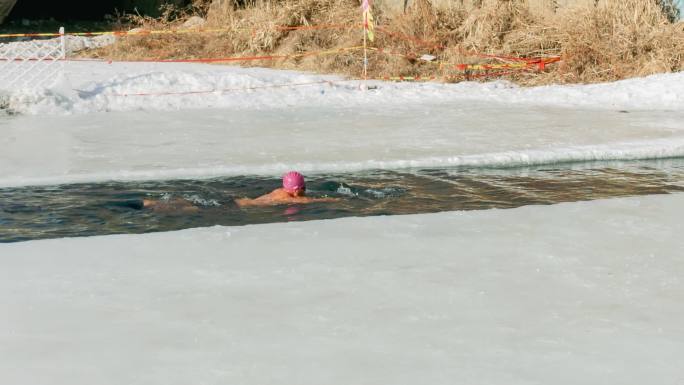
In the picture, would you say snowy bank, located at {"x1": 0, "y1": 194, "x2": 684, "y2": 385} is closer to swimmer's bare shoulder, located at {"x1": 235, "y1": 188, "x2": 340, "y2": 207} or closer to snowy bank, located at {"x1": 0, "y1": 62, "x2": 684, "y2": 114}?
swimmer's bare shoulder, located at {"x1": 235, "y1": 188, "x2": 340, "y2": 207}

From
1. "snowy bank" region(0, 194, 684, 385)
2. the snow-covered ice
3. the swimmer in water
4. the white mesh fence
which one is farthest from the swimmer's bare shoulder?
the white mesh fence

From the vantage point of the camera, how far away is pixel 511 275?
5.16 metres

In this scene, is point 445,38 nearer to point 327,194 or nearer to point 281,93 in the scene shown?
point 281,93

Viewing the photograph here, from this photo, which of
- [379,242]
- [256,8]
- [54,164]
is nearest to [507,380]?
[379,242]

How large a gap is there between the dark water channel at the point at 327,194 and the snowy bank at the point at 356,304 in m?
1.01

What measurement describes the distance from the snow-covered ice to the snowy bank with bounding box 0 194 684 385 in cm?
1

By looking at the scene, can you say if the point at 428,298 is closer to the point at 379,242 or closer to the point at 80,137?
the point at 379,242

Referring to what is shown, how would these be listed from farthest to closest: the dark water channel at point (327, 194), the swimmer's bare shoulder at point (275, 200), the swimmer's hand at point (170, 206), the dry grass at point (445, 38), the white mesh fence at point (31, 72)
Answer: the dry grass at point (445, 38), the white mesh fence at point (31, 72), the swimmer's bare shoulder at point (275, 200), the swimmer's hand at point (170, 206), the dark water channel at point (327, 194)

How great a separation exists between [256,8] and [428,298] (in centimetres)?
1606

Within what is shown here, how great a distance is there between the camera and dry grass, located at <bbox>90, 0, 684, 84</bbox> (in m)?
15.5

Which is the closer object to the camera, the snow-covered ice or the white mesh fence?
A: the snow-covered ice

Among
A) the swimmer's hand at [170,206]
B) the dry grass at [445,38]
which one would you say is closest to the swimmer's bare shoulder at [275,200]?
the swimmer's hand at [170,206]

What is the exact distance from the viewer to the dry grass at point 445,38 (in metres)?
15.5

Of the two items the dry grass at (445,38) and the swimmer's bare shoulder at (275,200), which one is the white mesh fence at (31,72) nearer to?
the dry grass at (445,38)
